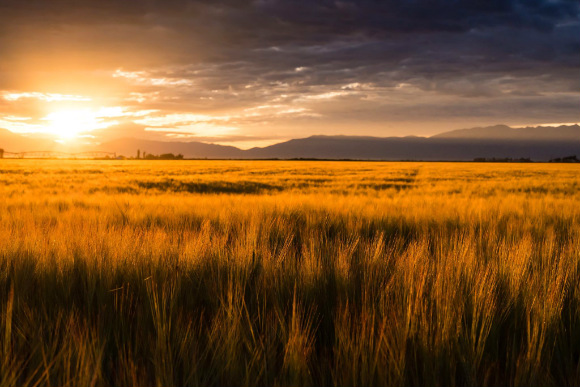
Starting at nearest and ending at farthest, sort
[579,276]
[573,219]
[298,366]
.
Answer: [298,366]
[579,276]
[573,219]

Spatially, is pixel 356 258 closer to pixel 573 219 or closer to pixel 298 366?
pixel 298 366

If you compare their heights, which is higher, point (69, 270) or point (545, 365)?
point (69, 270)

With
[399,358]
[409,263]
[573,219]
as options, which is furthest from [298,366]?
[573,219]

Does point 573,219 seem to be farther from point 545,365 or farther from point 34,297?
point 34,297

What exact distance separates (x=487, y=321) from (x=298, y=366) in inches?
38.5

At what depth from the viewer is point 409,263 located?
2.63 m

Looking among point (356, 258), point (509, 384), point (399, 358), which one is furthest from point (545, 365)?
point (356, 258)

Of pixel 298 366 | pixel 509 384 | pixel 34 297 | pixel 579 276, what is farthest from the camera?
pixel 579 276

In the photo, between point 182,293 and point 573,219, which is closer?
point 182,293

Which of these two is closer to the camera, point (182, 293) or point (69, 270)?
point (182, 293)

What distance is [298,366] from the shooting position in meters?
1.51

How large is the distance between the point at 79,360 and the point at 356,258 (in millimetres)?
2151

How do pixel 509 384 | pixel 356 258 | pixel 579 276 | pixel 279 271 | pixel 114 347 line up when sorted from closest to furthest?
1. pixel 509 384
2. pixel 114 347
3. pixel 279 271
4. pixel 579 276
5. pixel 356 258

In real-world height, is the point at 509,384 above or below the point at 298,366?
below
